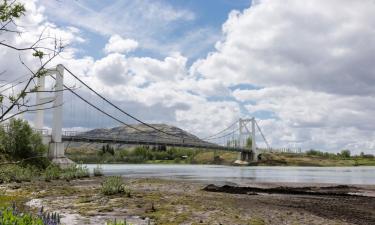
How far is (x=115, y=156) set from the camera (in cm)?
12619

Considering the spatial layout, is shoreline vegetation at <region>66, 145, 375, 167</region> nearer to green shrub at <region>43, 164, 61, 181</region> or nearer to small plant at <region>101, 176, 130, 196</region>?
green shrub at <region>43, 164, 61, 181</region>

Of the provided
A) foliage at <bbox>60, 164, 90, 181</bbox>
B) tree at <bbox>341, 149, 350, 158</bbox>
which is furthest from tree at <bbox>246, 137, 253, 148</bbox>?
foliage at <bbox>60, 164, 90, 181</bbox>

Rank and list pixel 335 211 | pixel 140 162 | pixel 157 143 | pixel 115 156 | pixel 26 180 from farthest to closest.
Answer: pixel 140 162 → pixel 115 156 → pixel 157 143 → pixel 26 180 → pixel 335 211

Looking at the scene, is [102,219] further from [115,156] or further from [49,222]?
[115,156]

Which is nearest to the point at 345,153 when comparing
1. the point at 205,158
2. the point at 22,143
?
the point at 205,158

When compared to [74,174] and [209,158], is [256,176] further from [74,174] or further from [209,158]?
[209,158]

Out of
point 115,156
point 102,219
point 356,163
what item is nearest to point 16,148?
point 102,219

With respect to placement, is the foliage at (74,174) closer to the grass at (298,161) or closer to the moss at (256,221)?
the moss at (256,221)

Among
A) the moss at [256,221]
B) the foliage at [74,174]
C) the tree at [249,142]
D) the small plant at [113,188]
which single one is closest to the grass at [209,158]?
the tree at [249,142]

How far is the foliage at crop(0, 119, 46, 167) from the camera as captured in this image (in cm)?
4812

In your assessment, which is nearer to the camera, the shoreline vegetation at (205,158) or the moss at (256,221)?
the moss at (256,221)

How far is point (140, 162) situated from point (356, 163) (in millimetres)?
79434

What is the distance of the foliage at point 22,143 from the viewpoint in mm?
48125

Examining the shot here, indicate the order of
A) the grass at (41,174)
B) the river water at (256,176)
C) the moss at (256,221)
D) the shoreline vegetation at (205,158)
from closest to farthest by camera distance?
the moss at (256,221)
the grass at (41,174)
the river water at (256,176)
the shoreline vegetation at (205,158)
